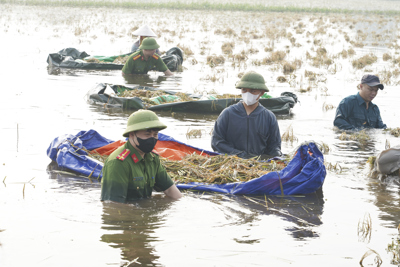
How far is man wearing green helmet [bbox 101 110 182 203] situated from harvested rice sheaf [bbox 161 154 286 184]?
3.65 feet

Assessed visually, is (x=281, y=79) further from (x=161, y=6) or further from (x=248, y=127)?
(x=161, y=6)

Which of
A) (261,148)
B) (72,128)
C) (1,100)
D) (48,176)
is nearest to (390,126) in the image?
(261,148)

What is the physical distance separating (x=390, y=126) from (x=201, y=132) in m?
3.58

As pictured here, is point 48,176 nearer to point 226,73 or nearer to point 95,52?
point 226,73

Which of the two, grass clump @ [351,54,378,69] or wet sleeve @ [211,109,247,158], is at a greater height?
grass clump @ [351,54,378,69]

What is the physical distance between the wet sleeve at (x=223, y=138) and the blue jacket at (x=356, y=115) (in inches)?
129

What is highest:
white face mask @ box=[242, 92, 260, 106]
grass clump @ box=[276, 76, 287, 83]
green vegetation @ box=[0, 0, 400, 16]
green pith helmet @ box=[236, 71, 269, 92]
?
green vegetation @ box=[0, 0, 400, 16]

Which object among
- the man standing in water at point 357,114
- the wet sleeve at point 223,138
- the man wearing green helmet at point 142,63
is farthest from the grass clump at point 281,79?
the wet sleeve at point 223,138

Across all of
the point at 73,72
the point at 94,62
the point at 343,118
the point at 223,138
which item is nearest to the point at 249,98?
the point at 223,138

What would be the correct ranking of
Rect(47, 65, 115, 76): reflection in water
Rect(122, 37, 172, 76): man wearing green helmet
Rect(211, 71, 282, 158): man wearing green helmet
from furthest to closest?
Rect(47, 65, 115, 76): reflection in water, Rect(122, 37, 172, 76): man wearing green helmet, Rect(211, 71, 282, 158): man wearing green helmet

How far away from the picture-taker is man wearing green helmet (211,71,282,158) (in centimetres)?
718

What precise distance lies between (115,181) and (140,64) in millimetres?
9427

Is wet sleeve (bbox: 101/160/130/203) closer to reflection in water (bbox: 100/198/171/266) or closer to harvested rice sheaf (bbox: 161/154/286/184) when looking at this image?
reflection in water (bbox: 100/198/171/266)

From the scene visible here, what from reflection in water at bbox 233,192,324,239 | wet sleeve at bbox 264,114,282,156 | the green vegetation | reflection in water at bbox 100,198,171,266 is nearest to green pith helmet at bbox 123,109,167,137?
reflection in water at bbox 100,198,171,266
